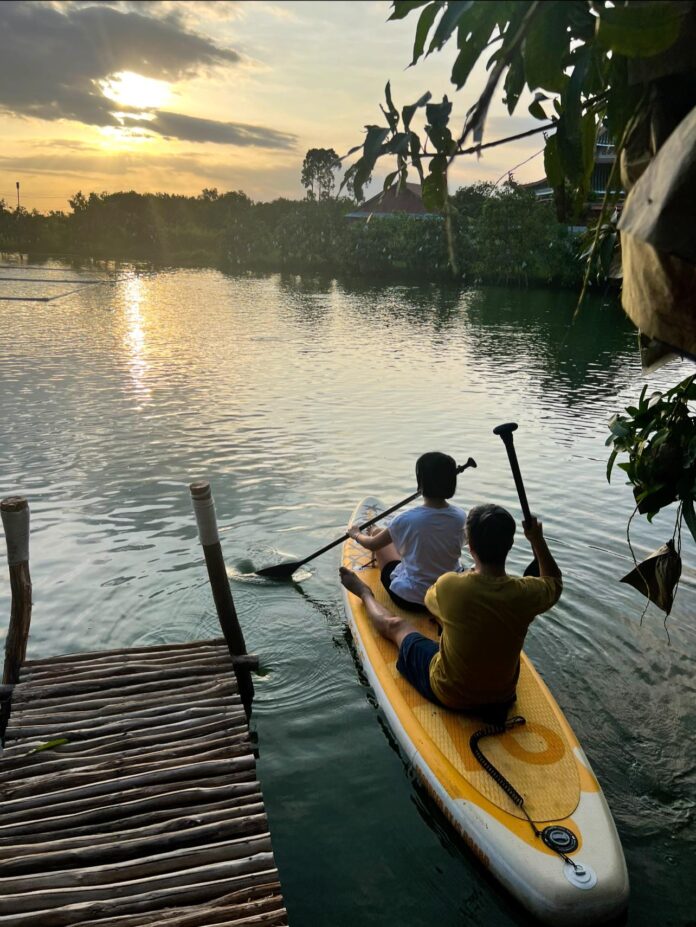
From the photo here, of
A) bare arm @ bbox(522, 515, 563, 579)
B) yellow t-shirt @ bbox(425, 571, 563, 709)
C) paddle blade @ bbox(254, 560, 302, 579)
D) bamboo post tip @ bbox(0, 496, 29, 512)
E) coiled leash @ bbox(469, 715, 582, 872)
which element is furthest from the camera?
paddle blade @ bbox(254, 560, 302, 579)

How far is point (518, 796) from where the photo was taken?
383cm

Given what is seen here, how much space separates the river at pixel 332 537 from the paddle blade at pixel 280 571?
0.41ft

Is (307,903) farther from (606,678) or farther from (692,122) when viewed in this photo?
(692,122)

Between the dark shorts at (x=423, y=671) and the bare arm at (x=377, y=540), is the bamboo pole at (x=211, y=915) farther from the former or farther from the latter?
the bare arm at (x=377, y=540)

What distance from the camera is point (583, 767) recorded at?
13.4ft

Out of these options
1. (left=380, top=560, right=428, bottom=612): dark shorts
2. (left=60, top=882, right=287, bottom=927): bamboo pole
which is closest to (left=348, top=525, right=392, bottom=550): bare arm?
(left=380, top=560, right=428, bottom=612): dark shorts

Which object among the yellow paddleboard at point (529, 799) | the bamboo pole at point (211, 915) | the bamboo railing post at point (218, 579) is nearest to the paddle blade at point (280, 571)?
the bamboo railing post at point (218, 579)

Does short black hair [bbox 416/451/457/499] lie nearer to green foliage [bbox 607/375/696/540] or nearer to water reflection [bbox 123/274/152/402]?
green foliage [bbox 607/375/696/540]

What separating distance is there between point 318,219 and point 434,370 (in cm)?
5391

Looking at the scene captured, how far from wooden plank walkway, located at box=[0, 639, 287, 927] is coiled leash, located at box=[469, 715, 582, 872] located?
1.26 meters

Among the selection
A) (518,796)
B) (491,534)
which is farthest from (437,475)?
(518,796)

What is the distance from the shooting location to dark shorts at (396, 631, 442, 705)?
462 centimetres

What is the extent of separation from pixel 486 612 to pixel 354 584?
2.44 meters

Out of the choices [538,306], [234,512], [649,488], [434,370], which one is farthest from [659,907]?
[538,306]
